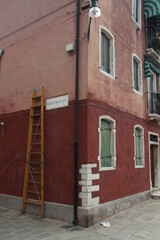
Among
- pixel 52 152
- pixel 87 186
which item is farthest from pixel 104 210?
pixel 52 152

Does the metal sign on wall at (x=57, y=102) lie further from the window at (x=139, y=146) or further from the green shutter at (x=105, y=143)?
the window at (x=139, y=146)

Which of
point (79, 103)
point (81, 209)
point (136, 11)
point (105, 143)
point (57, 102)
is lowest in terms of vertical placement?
point (81, 209)

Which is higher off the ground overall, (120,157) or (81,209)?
(120,157)

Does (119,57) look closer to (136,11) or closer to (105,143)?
(105,143)

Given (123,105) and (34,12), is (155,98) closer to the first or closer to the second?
(123,105)

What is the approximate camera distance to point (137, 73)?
39.0 feet

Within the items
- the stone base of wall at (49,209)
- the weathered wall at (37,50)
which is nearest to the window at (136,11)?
the weathered wall at (37,50)

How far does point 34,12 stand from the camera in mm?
9828

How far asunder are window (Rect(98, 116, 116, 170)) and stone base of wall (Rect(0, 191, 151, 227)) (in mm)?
1291

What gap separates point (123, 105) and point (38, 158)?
3.95m

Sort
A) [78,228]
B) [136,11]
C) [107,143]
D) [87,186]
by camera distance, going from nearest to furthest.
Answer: [78,228]
[87,186]
[107,143]
[136,11]

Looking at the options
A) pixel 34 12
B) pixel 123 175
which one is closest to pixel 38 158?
pixel 123 175

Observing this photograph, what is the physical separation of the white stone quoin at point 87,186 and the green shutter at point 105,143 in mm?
1068

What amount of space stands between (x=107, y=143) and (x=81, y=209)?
2585 millimetres
